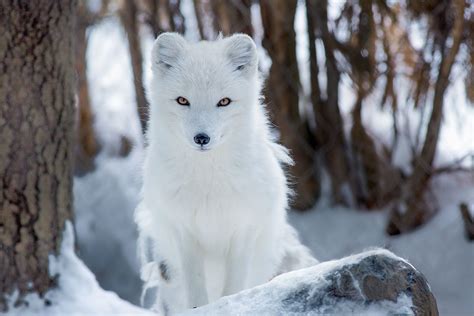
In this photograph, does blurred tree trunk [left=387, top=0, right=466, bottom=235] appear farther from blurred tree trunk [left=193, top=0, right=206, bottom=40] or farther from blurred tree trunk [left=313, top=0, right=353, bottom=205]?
blurred tree trunk [left=193, top=0, right=206, bottom=40]

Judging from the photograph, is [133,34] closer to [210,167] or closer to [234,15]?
[234,15]

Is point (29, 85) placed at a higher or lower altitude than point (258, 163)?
higher

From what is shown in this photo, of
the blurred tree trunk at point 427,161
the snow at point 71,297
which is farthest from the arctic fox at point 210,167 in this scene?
the blurred tree trunk at point 427,161

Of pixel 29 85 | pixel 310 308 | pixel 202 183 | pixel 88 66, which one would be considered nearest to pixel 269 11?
pixel 88 66

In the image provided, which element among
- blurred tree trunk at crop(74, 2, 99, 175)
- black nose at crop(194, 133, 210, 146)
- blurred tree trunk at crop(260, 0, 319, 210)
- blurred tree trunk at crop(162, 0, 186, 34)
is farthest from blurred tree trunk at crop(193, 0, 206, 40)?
black nose at crop(194, 133, 210, 146)

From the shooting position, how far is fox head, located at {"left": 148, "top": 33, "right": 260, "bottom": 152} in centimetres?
244

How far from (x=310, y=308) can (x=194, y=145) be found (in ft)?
2.43

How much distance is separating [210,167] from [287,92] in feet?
8.13

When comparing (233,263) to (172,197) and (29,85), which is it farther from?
(29,85)

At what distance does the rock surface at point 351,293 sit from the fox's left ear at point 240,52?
967mm

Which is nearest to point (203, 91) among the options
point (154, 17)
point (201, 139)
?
point (201, 139)

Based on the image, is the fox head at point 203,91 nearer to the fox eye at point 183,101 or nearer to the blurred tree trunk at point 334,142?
the fox eye at point 183,101

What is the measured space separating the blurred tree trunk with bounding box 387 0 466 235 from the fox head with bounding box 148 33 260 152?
201 cm

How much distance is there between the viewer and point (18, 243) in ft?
10.0
